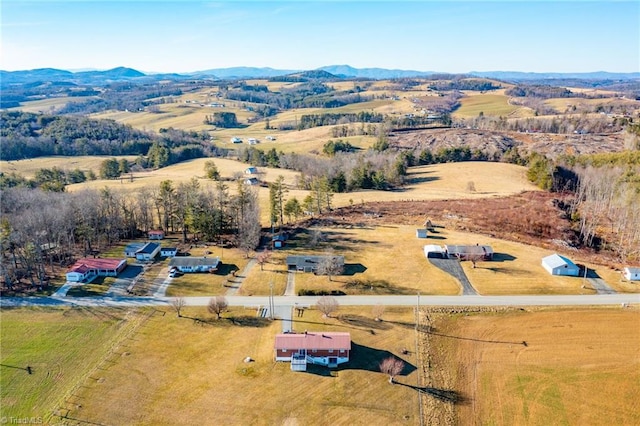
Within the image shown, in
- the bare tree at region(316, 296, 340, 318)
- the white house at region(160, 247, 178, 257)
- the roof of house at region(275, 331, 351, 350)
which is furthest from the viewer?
the white house at region(160, 247, 178, 257)

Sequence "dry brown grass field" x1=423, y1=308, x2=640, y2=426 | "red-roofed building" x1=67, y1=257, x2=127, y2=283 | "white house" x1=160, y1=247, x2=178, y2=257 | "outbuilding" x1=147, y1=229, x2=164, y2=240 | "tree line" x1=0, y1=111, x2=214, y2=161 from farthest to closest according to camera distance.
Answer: "tree line" x1=0, y1=111, x2=214, y2=161 → "outbuilding" x1=147, y1=229, x2=164, y2=240 → "white house" x1=160, y1=247, x2=178, y2=257 → "red-roofed building" x1=67, y1=257, x2=127, y2=283 → "dry brown grass field" x1=423, y1=308, x2=640, y2=426

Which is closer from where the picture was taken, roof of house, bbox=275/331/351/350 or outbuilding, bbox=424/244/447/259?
roof of house, bbox=275/331/351/350

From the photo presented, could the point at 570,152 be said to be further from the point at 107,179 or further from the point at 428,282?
the point at 107,179

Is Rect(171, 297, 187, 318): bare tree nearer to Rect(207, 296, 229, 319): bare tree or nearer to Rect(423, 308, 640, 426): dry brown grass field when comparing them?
Rect(207, 296, 229, 319): bare tree

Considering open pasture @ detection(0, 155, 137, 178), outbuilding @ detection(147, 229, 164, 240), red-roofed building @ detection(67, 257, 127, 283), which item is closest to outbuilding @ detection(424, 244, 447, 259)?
outbuilding @ detection(147, 229, 164, 240)

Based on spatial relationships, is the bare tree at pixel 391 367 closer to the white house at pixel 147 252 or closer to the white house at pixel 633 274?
the white house at pixel 633 274

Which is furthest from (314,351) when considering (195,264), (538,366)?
(195,264)

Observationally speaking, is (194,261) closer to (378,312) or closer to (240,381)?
(240,381)

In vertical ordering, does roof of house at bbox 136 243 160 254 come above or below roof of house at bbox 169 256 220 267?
above
